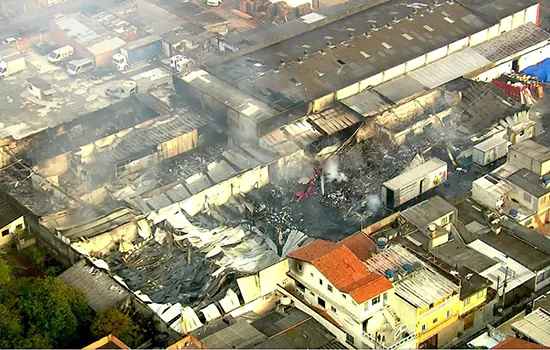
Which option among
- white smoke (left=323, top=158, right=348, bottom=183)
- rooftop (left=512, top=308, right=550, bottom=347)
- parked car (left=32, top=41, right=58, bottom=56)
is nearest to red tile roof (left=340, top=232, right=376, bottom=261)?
rooftop (left=512, top=308, right=550, bottom=347)

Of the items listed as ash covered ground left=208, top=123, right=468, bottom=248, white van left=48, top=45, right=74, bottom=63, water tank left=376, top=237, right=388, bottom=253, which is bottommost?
white van left=48, top=45, right=74, bottom=63

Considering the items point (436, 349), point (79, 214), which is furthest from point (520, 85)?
point (79, 214)

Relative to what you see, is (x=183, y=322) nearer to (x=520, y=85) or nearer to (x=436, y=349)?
(x=436, y=349)

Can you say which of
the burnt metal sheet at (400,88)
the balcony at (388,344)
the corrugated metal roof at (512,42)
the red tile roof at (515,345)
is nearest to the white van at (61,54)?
the burnt metal sheet at (400,88)

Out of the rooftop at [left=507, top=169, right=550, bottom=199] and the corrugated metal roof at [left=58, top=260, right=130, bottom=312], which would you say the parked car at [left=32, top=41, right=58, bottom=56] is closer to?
the corrugated metal roof at [left=58, top=260, right=130, bottom=312]

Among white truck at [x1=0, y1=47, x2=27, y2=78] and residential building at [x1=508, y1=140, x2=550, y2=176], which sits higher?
residential building at [x1=508, y1=140, x2=550, y2=176]

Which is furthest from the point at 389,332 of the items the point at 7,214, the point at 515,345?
the point at 7,214
